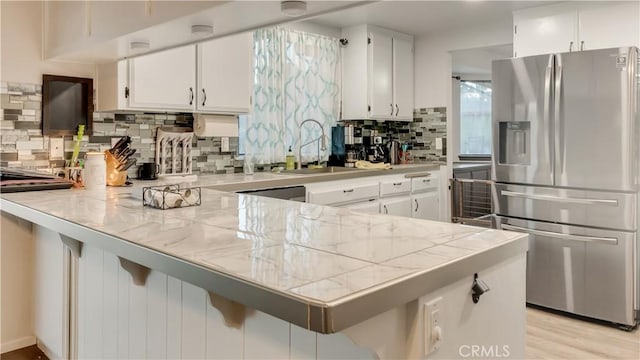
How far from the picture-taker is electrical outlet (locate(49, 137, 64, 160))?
2844 millimetres

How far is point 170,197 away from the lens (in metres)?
1.85

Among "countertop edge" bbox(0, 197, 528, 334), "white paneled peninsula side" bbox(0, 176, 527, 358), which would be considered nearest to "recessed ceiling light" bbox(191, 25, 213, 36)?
"white paneled peninsula side" bbox(0, 176, 527, 358)

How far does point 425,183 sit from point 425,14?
153 centimetres

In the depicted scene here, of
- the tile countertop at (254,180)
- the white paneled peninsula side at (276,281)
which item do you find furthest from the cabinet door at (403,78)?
the white paneled peninsula side at (276,281)

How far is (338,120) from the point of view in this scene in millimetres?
4766

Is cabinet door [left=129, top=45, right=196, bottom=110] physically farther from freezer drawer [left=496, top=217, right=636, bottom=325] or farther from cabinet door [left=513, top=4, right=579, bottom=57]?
cabinet door [left=513, top=4, right=579, bottom=57]

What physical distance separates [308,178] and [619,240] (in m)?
2.03

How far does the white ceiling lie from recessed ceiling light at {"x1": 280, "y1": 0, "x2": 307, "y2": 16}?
6.97 feet

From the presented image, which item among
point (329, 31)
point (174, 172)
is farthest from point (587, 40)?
point (174, 172)

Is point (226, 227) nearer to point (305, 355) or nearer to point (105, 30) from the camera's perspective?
point (305, 355)

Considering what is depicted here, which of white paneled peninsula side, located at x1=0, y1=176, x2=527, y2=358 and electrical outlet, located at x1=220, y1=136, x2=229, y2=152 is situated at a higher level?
electrical outlet, located at x1=220, y1=136, x2=229, y2=152

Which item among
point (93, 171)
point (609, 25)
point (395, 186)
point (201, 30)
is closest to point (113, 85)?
point (93, 171)

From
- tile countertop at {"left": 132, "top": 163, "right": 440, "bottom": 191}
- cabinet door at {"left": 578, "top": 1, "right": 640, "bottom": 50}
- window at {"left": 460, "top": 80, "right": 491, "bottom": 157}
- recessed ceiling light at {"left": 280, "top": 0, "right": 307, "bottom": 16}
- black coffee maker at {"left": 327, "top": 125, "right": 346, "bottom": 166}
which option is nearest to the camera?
recessed ceiling light at {"left": 280, "top": 0, "right": 307, "bottom": 16}

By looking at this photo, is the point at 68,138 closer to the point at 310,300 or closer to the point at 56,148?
the point at 56,148
